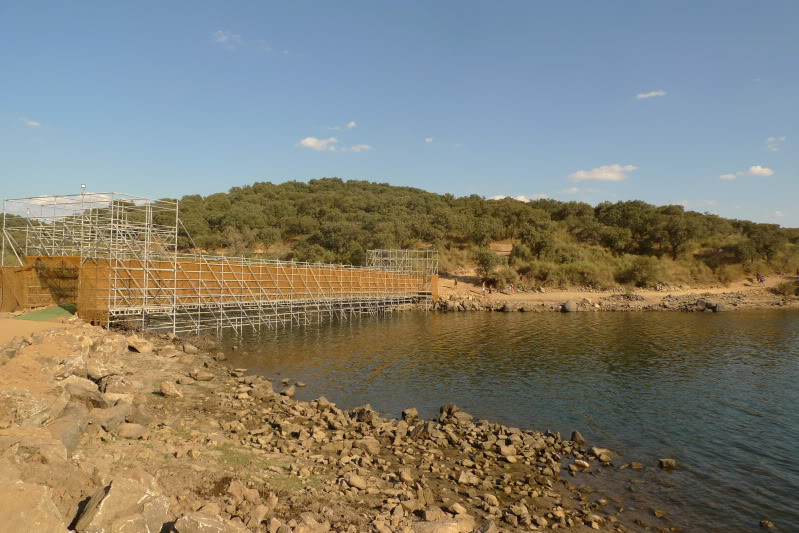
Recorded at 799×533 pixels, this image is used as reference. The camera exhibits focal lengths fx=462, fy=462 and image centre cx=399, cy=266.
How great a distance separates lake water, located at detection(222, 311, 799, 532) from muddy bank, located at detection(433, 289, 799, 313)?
12.0 metres

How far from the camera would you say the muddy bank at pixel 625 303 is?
168ft

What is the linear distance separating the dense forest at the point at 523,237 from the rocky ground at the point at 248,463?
1977 inches

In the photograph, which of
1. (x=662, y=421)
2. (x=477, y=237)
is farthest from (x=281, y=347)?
(x=477, y=237)

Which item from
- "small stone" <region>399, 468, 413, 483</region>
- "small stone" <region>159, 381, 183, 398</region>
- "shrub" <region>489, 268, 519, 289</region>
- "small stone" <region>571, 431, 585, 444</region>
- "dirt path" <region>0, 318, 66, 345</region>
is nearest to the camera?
"small stone" <region>399, 468, 413, 483</region>

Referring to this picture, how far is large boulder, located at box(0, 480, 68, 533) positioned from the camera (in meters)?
5.44

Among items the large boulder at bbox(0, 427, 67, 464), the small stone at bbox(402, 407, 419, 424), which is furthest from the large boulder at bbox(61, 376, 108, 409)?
the small stone at bbox(402, 407, 419, 424)

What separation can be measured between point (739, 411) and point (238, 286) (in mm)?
29629

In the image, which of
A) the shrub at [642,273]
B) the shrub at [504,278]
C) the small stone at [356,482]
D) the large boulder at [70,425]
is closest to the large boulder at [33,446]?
the large boulder at [70,425]

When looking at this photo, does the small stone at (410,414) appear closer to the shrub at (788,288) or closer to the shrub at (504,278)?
the shrub at (504,278)

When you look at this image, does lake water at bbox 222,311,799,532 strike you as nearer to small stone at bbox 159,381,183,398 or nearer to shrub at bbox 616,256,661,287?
small stone at bbox 159,381,183,398

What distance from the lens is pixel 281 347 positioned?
28438 millimetres

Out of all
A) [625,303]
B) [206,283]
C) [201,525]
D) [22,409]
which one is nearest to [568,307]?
[625,303]

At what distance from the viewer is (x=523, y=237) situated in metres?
74.4

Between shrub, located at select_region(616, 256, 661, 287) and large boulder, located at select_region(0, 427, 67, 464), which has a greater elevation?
shrub, located at select_region(616, 256, 661, 287)
